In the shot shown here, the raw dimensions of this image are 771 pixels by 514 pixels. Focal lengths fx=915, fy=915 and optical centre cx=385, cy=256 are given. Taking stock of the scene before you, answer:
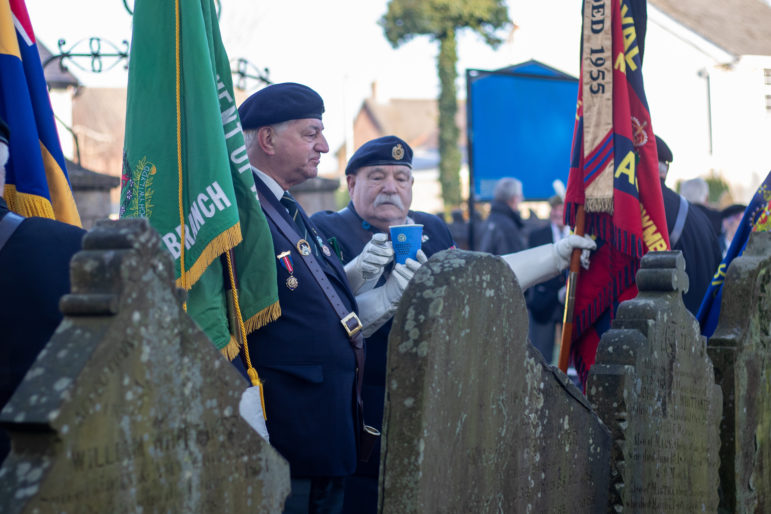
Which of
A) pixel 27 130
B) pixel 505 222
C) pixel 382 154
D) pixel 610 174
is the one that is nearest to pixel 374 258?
pixel 382 154

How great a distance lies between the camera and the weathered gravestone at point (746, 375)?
14.2 ft

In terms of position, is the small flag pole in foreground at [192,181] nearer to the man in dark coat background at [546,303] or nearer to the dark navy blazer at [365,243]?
the dark navy blazer at [365,243]

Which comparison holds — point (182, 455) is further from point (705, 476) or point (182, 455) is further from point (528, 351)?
point (705, 476)

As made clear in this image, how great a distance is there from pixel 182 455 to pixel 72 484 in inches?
11.1

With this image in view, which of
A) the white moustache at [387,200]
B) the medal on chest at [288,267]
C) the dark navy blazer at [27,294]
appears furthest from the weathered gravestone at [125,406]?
the white moustache at [387,200]

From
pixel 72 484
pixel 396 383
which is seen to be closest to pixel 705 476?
pixel 396 383

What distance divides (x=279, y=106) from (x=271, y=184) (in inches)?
12.0

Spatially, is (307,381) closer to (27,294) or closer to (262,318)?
(262,318)

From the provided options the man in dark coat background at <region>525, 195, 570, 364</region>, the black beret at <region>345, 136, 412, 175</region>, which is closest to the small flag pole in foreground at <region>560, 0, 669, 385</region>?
the black beret at <region>345, 136, 412, 175</region>

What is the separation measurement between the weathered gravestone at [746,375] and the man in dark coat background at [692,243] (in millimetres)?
522

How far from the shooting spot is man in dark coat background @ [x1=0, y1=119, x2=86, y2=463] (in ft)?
7.45

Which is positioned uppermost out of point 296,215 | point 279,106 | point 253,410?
point 279,106

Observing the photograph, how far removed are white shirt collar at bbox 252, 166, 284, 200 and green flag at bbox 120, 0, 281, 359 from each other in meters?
0.36

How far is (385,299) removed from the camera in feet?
11.4
